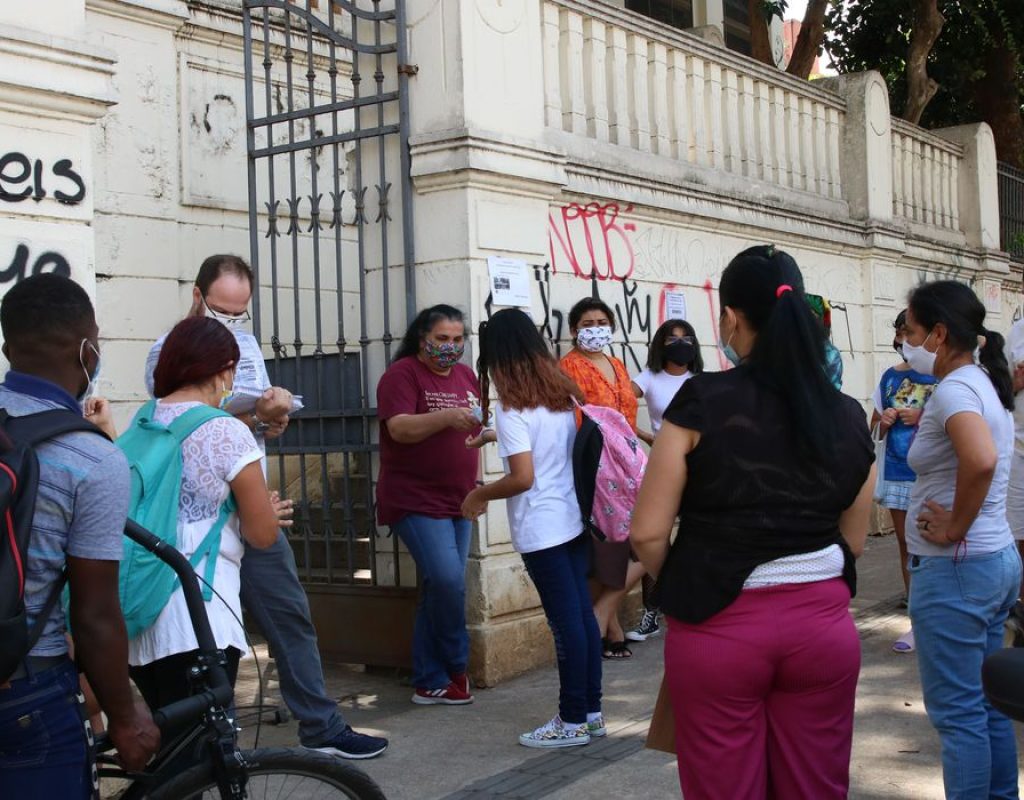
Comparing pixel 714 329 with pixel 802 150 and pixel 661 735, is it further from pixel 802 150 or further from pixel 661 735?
pixel 661 735

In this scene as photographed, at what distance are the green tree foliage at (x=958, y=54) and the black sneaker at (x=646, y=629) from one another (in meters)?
9.26

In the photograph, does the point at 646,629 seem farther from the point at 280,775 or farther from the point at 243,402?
the point at 280,775

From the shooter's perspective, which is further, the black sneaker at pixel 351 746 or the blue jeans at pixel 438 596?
the blue jeans at pixel 438 596

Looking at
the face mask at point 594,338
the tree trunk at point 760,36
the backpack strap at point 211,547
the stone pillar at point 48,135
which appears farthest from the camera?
the tree trunk at point 760,36

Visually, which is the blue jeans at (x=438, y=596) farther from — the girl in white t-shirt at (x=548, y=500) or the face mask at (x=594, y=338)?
the face mask at (x=594, y=338)

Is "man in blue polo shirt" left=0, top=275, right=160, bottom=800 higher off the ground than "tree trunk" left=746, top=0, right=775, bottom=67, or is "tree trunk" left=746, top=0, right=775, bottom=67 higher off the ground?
"tree trunk" left=746, top=0, right=775, bottom=67

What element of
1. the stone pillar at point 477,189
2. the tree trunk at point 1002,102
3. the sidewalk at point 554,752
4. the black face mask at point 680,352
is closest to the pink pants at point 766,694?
the sidewalk at point 554,752

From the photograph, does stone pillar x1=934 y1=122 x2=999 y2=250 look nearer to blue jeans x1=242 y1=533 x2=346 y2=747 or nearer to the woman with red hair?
blue jeans x1=242 y1=533 x2=346 y2=747

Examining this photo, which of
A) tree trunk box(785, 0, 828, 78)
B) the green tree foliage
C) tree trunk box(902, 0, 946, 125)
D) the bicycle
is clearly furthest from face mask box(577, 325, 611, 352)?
the green tree foliage

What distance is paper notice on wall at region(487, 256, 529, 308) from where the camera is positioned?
6.58 m

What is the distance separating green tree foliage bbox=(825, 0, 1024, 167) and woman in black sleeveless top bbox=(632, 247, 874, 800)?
12344mm

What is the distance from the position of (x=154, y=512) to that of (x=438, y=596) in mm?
2447

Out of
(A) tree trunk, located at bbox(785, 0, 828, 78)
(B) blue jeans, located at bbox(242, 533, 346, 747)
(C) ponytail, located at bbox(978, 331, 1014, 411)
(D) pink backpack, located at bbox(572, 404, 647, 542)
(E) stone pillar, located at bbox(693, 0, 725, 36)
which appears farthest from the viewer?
(E) stone pillar, located at bbox(693, 0, 725, 36)

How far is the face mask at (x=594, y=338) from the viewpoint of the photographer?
6.89 m
